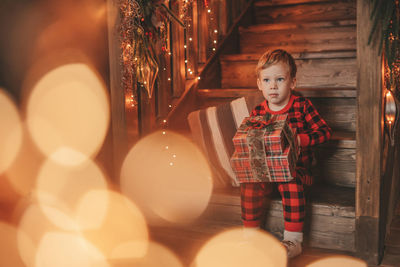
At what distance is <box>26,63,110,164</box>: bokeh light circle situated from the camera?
1745 mm

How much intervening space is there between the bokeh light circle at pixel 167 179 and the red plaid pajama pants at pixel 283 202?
283 millimetres

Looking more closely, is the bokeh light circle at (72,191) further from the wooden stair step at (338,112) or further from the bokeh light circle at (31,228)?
the wooden stair step at (338,112)

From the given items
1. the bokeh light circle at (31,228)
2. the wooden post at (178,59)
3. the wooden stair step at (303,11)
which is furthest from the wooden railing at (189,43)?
the bokeh light circle at (31,228)

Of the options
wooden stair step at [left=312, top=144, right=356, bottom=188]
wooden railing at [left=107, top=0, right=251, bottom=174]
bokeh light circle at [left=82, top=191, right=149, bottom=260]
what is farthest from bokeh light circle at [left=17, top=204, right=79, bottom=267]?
wooden stair step at [left=312, top=144, right=356, bottom=188]

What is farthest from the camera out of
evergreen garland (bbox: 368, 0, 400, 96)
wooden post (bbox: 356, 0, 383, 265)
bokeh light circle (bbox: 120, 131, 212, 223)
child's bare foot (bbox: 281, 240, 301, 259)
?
bokeh light circle (bbox: 120, 131, 212, 223)

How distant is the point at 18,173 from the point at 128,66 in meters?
0.69

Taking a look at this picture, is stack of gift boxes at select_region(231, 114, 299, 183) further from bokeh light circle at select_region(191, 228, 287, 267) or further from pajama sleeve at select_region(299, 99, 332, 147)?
bokeh light circle at select_region(191, 228, 287, 267)

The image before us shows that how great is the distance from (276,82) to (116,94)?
0.77m

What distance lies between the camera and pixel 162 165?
222cm

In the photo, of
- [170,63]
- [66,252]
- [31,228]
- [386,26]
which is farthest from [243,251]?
[170,63]

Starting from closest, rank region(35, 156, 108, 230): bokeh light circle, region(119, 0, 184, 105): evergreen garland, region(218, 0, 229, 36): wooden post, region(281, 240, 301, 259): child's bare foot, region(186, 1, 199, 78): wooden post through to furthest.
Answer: region(281, 240, 301, 259): child's bare foot, region(35, 156, 108, 230): bokeh light circle, region(119, 0, 184, 105): evergreen garland, region(186, 1, 199, 78): wooden post, region(218, 0, 229, 36): wooden post

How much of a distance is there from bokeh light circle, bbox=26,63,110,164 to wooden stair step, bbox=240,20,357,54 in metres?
1.46

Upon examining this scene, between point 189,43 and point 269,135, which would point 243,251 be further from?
point 189,43

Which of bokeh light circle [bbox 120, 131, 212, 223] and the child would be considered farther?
bokeh light circle [bbox 120, 131, 212, 223]
